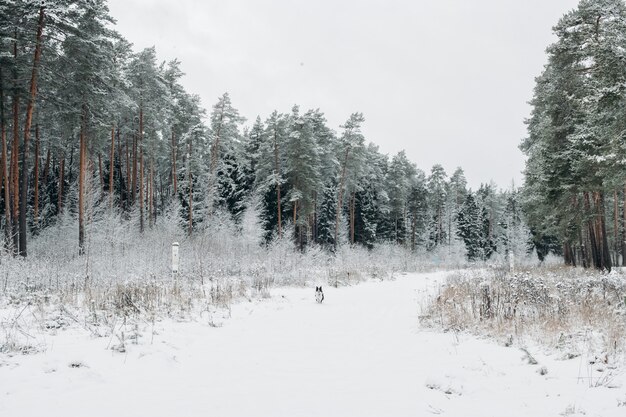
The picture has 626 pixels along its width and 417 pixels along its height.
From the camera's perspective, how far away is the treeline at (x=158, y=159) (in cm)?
1784

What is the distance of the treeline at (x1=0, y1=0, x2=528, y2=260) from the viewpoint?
17844mm

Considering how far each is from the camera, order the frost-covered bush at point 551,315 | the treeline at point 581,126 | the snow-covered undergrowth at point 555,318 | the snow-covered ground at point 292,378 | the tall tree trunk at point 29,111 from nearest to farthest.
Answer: the snow-covered ground at point 292,378, the snow-covered undergrowth at point 555,318, the frost-covered bush at point 551,315, the treeline at point 581,126, the tall tree trunk at point 29,111

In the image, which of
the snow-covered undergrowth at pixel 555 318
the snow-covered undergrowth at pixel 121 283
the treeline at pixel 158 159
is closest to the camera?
the snow-covered undergrowth at pixel 555 318

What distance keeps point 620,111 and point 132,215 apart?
1150 inches

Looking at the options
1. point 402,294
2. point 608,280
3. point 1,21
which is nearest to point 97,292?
point 402,294

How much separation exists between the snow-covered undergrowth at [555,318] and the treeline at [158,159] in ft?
56.7

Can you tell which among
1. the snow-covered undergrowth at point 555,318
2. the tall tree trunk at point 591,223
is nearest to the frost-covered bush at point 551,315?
the snow-covered undergrowth at point 555,318

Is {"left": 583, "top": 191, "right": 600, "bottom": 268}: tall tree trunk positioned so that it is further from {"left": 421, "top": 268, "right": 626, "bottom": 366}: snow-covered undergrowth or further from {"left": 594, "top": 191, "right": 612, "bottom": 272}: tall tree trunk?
{"left": 421, "top": 268, "right": 626, "bottom": 366}: snow-covered undergrowth

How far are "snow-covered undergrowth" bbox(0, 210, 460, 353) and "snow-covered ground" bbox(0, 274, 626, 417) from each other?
1.67 feet

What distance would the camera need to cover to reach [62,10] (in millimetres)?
16156

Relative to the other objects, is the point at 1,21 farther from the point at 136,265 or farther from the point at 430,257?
the point at 430,257

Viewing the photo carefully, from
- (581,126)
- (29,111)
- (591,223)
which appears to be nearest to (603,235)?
(591,223)

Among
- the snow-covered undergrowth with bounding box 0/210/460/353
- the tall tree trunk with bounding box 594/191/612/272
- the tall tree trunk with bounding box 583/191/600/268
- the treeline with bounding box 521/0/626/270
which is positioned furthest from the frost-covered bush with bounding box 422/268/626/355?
the tall tree trunk with bounding box 583/191/600/268

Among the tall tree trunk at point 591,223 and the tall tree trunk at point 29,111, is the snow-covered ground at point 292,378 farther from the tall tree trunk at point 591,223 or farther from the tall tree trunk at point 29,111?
the tall tree trunk at point 591,223
